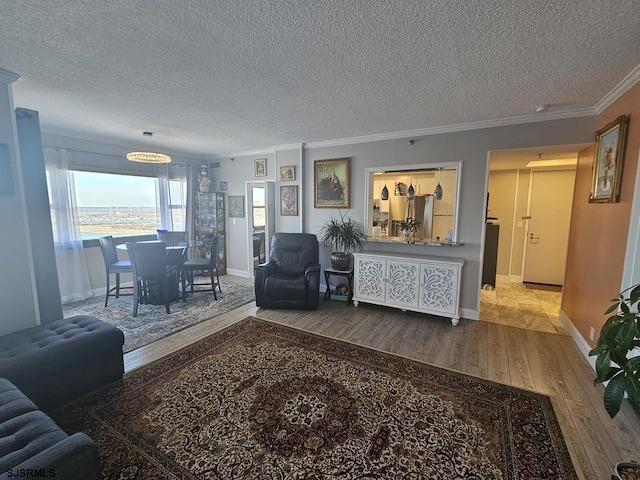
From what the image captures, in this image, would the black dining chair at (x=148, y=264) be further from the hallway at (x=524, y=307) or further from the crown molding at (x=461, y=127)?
the hallway at (x=524, y=307)

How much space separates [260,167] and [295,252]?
6.71ft

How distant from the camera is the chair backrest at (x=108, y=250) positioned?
427cm

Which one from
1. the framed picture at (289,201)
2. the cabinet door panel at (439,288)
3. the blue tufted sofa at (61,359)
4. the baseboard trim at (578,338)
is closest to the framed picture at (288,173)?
the framed picture at (289,201)

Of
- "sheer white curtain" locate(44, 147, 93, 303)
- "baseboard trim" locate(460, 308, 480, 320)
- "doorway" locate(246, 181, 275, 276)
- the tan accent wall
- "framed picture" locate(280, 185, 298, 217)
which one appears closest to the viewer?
the tan accent wall

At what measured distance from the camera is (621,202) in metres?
2.42

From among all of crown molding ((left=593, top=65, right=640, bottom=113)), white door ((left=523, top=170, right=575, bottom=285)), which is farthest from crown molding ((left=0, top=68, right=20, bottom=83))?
white door ((left=523, top=170, right=575, bottom=285))

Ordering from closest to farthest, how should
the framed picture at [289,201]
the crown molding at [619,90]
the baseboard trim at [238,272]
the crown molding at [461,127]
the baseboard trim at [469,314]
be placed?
1. the crown molding at [619,90]
2. the crown molding at [461,127]
3. the baseboard trim at [469,314]
4. the framed picture at [289,201]
5. the baseboard trim at [238,272]

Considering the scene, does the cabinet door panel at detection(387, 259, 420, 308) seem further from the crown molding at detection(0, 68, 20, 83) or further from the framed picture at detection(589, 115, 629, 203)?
the crown molding at detection(0, 68, 20, 83)

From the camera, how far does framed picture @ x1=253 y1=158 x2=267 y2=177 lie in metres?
5.54

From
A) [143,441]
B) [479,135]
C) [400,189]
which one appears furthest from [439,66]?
[400,189]

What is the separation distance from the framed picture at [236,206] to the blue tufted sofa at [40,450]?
481cm

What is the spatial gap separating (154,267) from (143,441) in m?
2.55

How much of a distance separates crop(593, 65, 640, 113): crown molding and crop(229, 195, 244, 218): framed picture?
5.44 metres

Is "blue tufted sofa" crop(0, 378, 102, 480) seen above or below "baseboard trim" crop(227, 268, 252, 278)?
above
